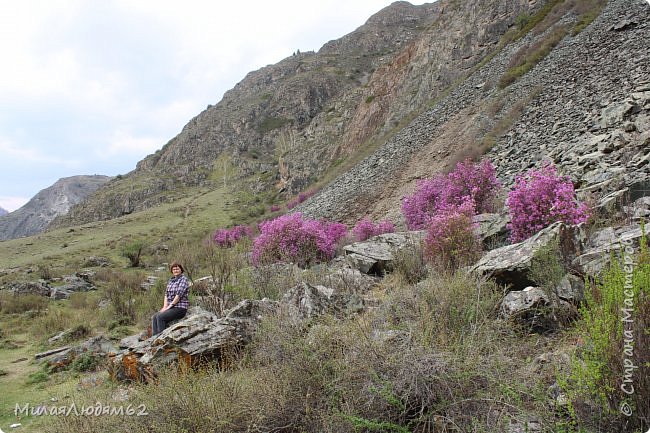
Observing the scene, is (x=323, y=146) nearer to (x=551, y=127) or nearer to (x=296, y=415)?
(x=551, y=127)

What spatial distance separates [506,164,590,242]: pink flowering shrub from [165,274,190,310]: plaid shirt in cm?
620

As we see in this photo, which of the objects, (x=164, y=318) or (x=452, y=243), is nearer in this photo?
(x=452, y=243)

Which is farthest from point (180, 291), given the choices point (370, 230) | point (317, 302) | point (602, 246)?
point (602, 246)

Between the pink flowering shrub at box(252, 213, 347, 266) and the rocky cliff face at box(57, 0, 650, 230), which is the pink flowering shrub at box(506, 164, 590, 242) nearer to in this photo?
the rocky cliff face at box(57, 0, 650, 230)

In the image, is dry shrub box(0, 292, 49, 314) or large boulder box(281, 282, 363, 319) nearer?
large boulder box(281, 282, 363, 319)

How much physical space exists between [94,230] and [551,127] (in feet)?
147

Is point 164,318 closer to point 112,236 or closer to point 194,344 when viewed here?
point 194,344

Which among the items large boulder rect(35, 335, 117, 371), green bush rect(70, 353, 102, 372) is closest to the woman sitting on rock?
large boulder rect(35, 335, 117, 371)

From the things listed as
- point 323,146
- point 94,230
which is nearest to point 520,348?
point 323,146

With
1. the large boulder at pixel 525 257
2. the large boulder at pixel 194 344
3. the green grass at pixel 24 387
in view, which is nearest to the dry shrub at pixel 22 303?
the green grass at pixel 24 387

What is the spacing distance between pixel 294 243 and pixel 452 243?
17.4 feet

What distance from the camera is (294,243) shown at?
9938mm

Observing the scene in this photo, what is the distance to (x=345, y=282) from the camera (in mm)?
5996

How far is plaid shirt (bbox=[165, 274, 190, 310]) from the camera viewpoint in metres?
6.55
